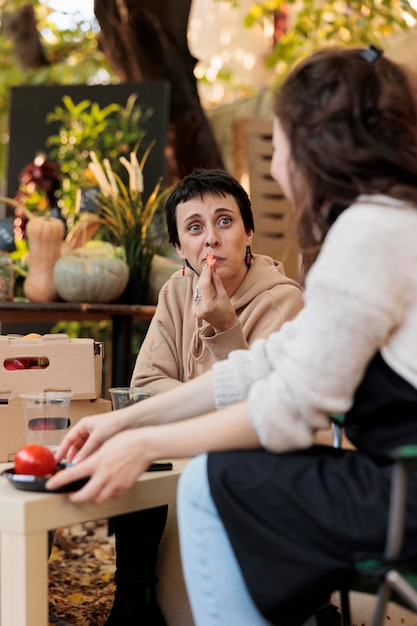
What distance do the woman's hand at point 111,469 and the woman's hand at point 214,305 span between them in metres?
0.79

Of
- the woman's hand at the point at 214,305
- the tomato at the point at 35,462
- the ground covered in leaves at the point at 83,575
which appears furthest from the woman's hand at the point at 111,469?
the ground covered in leaves at the point at 83,575

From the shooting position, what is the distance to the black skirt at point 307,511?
4.70ft

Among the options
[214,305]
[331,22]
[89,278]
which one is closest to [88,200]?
[89,278]

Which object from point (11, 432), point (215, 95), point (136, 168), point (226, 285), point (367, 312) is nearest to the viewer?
point (367, 312)

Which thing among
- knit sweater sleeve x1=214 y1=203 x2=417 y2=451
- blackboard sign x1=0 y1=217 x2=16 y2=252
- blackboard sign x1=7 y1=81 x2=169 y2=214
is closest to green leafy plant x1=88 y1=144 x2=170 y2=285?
blackboard sign x1=0 y1=217 x2=16 y2=252

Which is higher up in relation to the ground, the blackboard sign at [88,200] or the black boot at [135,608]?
the blackboard sign at [88,200]

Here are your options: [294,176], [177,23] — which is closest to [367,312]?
[294,176]

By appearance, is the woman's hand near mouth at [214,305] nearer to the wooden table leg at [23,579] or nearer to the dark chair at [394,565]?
the wooden table leg at [23,579]

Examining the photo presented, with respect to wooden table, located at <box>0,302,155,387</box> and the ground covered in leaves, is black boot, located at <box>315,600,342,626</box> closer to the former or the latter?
the ground covered in leaves

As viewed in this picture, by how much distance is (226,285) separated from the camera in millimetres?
2623

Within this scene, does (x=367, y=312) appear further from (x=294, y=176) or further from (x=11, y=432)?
(x=11, y=432)

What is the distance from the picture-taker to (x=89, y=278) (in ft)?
12.9

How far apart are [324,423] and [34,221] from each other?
2829 millimetres

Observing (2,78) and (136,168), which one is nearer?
(136,168)
